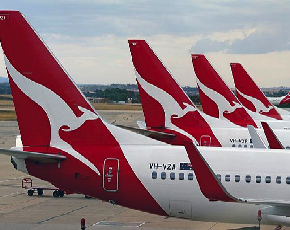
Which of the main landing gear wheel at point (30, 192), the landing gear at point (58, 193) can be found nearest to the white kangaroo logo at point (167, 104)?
the landing gear at point (58, 193)

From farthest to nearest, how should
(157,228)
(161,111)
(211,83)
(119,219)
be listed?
(211,83)
(161,111)
(119,219)
(157,228)

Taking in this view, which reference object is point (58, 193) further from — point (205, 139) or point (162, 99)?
point (205, 139)

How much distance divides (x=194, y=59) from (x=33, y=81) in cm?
2431

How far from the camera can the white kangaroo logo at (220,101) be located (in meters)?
47.8

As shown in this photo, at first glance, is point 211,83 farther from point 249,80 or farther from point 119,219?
point 119,219

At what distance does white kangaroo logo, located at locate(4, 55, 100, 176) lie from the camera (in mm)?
25578

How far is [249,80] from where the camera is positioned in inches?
2361

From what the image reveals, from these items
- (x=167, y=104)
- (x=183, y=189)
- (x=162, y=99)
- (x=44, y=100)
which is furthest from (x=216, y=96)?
(x=44, y=100)

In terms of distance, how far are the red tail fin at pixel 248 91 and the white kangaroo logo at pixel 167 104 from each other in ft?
69.6

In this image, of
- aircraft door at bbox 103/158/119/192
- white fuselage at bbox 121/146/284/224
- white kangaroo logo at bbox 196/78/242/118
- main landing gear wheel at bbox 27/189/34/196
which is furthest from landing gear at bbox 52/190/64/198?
white kangaroo logo at bbox 196/78/242/118

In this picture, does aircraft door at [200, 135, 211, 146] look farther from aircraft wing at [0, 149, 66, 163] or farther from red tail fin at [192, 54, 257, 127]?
aircraft wing at [0, 149, 66, 163]

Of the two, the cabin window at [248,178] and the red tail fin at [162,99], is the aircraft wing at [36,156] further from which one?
the red tail fin at [162,99]

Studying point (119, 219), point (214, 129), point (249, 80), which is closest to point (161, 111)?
point (214, 129)

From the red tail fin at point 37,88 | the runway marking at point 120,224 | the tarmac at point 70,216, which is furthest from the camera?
the runway marking at point 120,224
